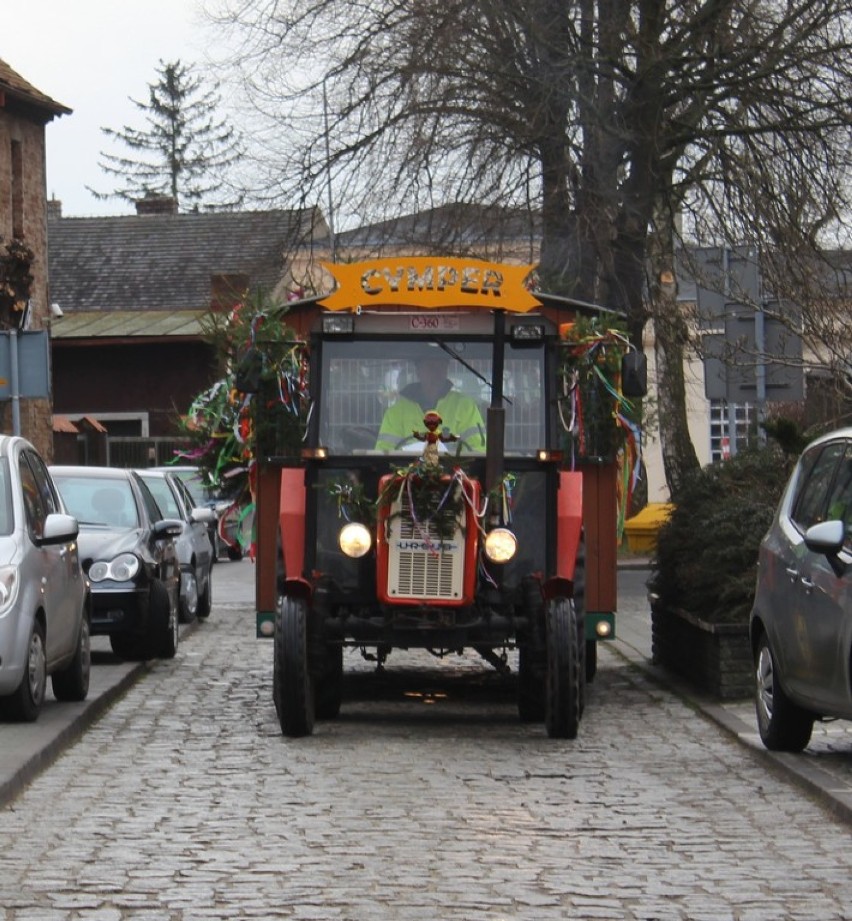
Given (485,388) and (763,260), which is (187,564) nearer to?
(763,260)

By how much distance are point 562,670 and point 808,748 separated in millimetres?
1418

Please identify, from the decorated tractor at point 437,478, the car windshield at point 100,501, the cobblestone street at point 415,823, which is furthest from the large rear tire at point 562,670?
the car windshield at point 100,501

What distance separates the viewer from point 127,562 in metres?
17.2

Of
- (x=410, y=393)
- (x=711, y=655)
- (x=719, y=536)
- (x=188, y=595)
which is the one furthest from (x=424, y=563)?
(x=188, y=595)

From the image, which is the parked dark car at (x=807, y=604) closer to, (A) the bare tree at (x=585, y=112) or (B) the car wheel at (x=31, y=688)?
(B) the car wheel at (x=31, y=688)

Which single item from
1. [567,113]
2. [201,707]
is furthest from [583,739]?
[567,113]

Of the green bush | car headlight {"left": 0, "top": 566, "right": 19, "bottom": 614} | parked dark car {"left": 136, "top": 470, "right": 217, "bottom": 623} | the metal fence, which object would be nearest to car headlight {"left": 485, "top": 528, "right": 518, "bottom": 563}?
the green bush

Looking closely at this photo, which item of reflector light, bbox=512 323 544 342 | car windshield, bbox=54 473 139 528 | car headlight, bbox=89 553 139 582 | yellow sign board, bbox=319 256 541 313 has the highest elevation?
yellow sign board, bbox=319 256 541 313

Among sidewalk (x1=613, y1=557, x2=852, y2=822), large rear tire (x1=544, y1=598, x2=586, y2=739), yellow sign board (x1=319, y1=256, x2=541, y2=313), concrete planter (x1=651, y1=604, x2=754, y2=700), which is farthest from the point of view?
concrete planter (x1=651, y1=604, x2=754, y2=700)

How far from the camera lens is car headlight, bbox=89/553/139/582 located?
672 inches

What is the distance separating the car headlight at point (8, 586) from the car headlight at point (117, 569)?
4959 millimetres

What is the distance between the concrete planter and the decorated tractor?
133 cm

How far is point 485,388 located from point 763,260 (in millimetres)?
9893

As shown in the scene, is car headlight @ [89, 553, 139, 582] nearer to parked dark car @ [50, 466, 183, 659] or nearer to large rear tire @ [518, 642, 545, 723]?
parked dark car @ [50, 466, 183, 659]
